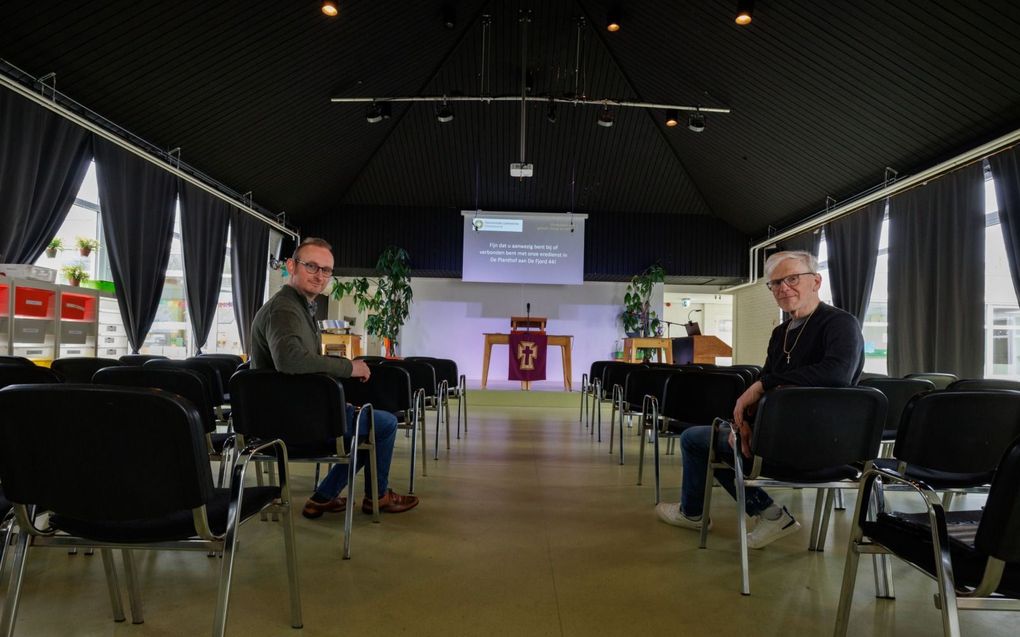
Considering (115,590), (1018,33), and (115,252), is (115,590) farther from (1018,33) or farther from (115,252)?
(1018,33)

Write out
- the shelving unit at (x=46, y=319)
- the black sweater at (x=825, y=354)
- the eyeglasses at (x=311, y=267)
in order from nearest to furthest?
the black sweater at (x=825, y=354) → the eyeglasses at (x=311, y=267) → the shelving unit at (x=46, y=319)

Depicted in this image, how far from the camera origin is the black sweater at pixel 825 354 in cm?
208

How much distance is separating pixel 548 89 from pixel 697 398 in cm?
633

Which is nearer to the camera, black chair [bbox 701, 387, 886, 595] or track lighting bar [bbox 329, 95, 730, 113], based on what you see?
black chair [bbox 701, 387, 886, 595]

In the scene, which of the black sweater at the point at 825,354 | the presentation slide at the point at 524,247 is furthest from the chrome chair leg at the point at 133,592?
the presentation slide at the point at 524,247

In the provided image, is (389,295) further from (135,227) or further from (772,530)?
(772,530)

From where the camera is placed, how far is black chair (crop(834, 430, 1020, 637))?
1.05 m

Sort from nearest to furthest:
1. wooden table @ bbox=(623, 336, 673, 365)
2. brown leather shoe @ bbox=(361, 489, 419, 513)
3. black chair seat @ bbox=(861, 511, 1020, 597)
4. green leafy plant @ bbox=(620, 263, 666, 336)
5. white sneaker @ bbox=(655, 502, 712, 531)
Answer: black chair seat @ bbox=(861, 511, 1020, 597)
white sneaker @ bbox=(655, 502, 712, 531)
brown leather shoe @ bbox=(361, 489, 419, 513)
wooden table @ bbox=(623, 336, 673, 365)
green leafy plant @ bbox=(620, 263, 666, 336)

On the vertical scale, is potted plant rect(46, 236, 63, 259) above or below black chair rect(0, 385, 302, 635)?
above

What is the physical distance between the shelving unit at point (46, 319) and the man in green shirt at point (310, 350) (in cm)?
302

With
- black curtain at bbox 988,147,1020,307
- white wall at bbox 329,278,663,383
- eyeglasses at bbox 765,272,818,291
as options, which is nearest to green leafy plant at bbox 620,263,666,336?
white wall at bbox 329,278,663,383

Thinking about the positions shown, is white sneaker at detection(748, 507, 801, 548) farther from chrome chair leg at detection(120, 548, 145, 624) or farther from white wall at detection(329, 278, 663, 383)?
white wall at detection(329, 278, 663, 383)

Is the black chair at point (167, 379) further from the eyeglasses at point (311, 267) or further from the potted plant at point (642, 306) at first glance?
the potted plant at point (642, 306)

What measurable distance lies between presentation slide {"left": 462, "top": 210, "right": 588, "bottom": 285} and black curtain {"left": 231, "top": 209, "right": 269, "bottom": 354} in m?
3.41
